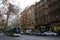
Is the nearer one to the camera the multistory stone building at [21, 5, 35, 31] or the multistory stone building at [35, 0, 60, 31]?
the multistory stone building at [35, 0, 60, 31]

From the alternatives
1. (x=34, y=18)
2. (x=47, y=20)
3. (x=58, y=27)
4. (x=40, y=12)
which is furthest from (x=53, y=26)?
(x=34, y=18)

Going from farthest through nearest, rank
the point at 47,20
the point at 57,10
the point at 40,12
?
the point at 40,12, the point at 47,20, the point at 57,10

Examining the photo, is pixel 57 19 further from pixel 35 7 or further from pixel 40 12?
pixel 35 7

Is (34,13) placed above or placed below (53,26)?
above

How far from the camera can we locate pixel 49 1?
77.2m

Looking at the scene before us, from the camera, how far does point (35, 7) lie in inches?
4114

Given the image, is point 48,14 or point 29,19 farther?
point 29,19

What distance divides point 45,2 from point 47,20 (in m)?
8.29

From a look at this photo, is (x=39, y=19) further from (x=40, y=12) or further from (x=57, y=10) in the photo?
(x=57, y=10)

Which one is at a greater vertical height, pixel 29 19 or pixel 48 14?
pixel 48 14

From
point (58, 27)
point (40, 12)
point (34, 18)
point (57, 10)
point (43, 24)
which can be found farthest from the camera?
point (34, 18)

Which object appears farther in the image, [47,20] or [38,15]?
[38,15]

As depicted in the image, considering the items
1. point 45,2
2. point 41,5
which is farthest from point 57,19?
point 41,5

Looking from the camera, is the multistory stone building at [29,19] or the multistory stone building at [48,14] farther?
the multistory stone building at [29,19]
